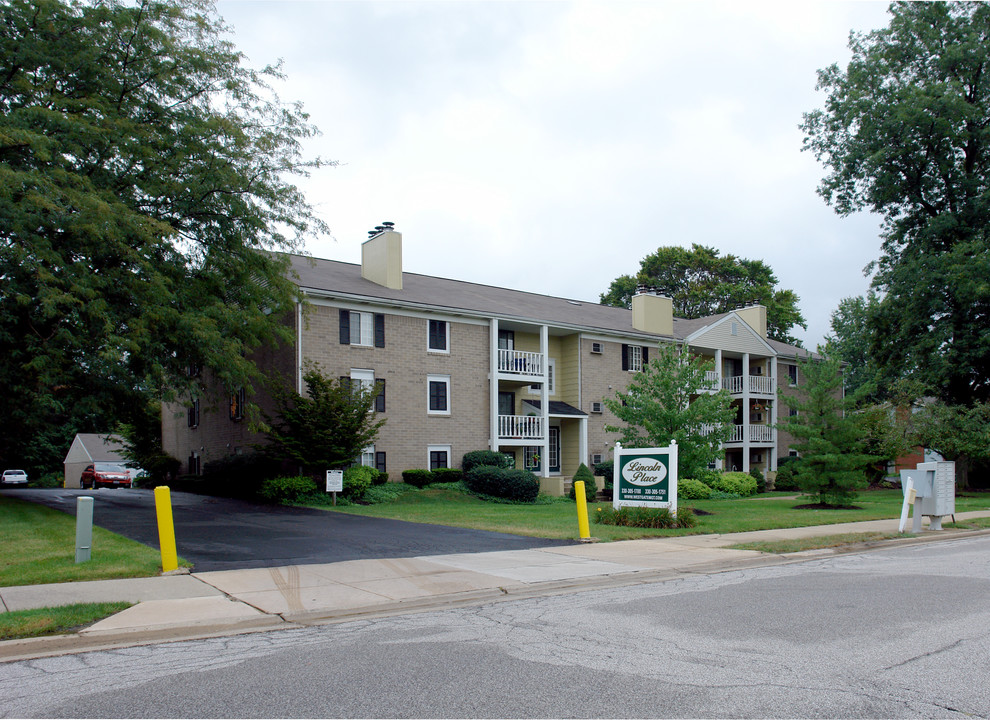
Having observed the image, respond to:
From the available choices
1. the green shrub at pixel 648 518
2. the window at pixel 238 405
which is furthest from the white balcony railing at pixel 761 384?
the green shrub at pixel 648 518

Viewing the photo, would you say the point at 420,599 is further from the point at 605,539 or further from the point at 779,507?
the point at 779,507

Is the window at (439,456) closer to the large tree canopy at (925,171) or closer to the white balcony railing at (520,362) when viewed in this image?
the white balcony railing at (520,362)

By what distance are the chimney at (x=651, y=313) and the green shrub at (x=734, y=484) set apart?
292 inches

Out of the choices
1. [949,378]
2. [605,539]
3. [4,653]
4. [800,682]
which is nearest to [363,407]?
[605,539]

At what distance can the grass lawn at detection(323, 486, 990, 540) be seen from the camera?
16.1 m

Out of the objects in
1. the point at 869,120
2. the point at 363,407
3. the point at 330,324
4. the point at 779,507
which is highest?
the point at 869,120

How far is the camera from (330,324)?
88.6 feet

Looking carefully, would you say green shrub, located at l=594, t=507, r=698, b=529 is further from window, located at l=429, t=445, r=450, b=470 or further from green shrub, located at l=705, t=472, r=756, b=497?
green shrub, located at l=705, t=472, r=756, b=497

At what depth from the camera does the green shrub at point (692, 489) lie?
28.3m

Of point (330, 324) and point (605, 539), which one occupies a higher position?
point (330, 324)

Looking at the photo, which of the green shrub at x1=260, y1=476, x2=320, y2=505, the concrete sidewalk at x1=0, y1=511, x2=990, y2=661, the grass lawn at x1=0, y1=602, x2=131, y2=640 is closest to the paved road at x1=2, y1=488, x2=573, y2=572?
the concrete sidewalk at x1=0, y1=511, x2=990, y2=661

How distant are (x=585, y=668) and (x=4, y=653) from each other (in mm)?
4746

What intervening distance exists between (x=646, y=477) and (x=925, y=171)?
28069mm

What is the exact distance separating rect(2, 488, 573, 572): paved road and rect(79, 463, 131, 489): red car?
22.4 m
